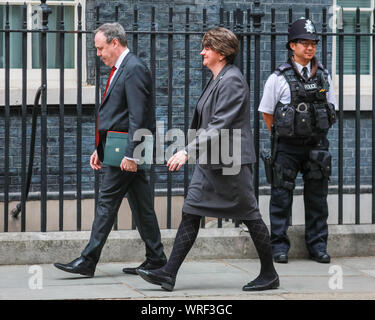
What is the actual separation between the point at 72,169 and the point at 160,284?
138 inches

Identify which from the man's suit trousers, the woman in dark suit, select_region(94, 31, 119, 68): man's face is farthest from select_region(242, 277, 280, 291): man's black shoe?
select_region(94, 31, 119, 68): man's face

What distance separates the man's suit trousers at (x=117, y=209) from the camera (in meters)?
6.66

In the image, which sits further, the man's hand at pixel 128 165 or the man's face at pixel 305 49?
the man's face at pixel 305 49

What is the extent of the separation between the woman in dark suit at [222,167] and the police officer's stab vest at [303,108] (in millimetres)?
1045

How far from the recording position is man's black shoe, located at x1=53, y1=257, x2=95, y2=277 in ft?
21.7

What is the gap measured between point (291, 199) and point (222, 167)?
5.04ft

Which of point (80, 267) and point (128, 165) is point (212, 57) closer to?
point (128, 165)

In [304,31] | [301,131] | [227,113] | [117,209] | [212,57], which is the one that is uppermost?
[304,31]

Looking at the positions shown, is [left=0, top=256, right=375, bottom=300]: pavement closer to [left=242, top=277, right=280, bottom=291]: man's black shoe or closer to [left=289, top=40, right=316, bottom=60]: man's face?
[left=242, top=277, right=280, bottom=291]: man's black shoe

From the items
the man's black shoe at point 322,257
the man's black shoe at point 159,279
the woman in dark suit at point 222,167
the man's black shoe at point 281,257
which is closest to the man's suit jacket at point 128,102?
the woman in dark suit at point 222,167

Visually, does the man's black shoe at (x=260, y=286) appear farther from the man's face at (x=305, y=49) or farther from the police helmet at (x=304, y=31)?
the police helmet at (x=304, y=31)

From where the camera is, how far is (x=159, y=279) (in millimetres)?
6238

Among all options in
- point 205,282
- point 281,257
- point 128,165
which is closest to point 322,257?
point 281,257

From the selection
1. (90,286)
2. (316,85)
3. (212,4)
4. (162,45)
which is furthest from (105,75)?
(90,286)
